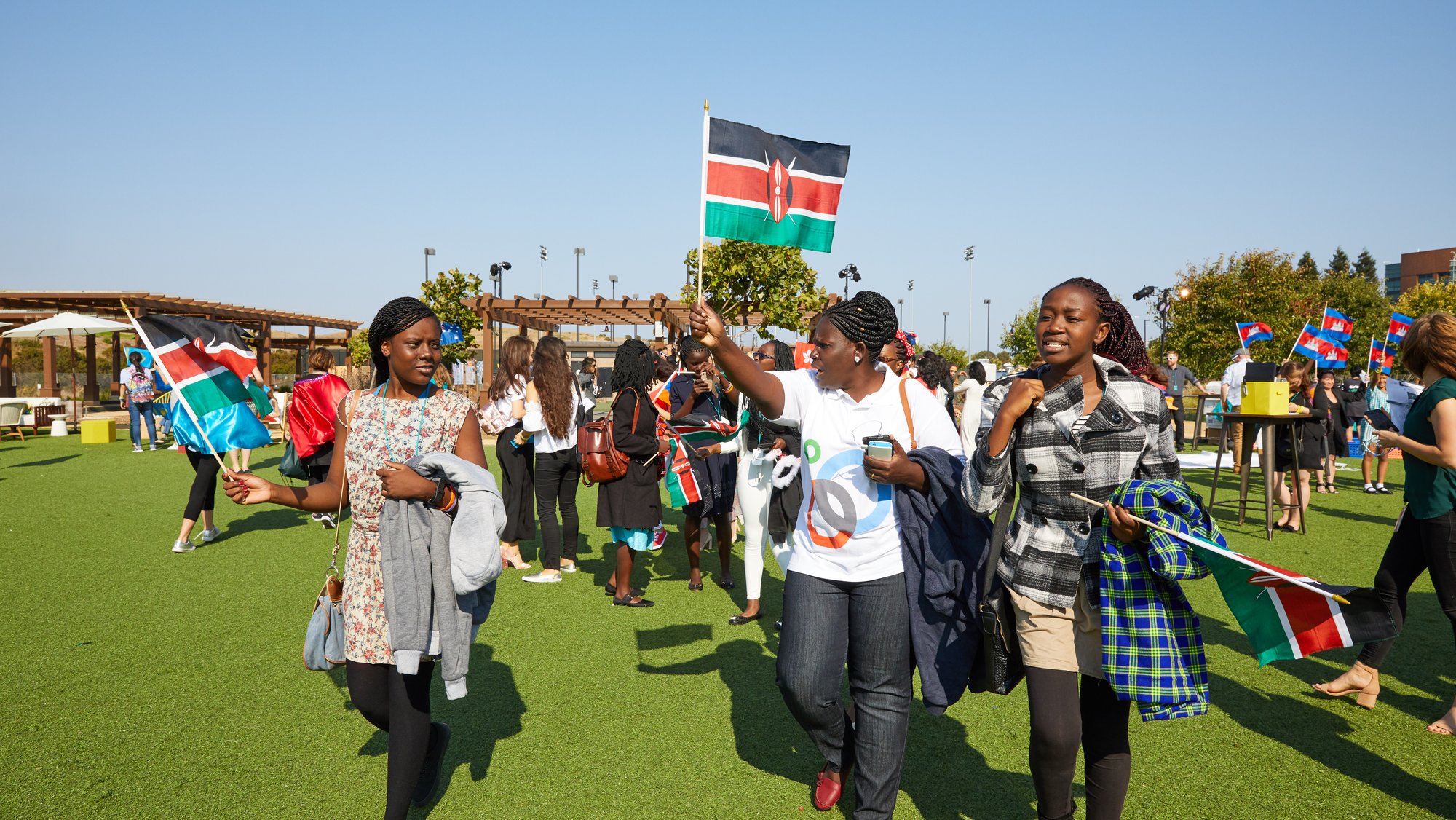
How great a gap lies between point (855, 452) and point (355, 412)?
5.92 feet

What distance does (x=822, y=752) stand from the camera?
3369mm

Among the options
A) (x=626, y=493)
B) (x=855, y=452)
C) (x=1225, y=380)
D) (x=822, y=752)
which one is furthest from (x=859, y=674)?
(x=1225, y=380)

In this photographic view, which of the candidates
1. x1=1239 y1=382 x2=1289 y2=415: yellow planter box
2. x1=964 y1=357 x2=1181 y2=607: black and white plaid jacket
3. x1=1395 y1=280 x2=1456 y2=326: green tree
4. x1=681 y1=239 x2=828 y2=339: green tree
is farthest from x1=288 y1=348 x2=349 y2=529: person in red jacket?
x1=1395 y1=280 x2=1456 y2=326: green tree

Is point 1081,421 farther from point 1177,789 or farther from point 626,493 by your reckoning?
point 626,493

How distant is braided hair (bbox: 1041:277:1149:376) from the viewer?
111 inches

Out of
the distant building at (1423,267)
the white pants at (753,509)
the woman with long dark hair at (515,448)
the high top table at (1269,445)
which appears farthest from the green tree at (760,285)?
the distant building at (1423,267)

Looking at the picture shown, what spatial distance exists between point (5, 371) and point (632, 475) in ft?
102

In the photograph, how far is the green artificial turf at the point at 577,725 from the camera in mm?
3430

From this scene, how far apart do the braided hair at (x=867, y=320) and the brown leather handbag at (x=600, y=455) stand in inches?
138

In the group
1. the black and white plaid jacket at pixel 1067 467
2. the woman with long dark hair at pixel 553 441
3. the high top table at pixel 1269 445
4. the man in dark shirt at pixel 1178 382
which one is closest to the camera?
the black and white plaid jacket at pixel 1067 467

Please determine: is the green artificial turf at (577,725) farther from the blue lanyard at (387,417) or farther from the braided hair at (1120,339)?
the braided hair at (1120,339)

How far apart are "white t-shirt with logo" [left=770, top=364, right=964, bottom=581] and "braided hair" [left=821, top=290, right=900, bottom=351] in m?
0.21

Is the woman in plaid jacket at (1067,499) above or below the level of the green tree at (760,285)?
below

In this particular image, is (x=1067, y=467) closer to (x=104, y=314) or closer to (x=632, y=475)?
(x=632, y=475)
